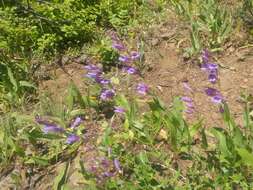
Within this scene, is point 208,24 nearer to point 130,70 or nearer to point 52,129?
point 130,70

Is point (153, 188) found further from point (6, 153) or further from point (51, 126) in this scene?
point (6, 153)

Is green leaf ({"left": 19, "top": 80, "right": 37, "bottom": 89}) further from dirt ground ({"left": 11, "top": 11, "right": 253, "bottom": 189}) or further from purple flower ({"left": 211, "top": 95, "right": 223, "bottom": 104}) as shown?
purple flower ({"left": 211, "top": 95, "right": 223, "bottom": 104})

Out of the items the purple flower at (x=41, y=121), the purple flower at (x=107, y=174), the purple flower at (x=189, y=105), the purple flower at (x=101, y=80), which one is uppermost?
the purple flower at (x=101, y=80)

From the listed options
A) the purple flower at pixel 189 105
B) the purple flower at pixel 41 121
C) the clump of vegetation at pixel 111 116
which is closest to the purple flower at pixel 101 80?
the clump of vegetation at pixel 111 116

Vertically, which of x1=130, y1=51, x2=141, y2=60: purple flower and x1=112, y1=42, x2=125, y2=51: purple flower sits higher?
x1=112, y1=42, x2=125, y2=51: purple flower

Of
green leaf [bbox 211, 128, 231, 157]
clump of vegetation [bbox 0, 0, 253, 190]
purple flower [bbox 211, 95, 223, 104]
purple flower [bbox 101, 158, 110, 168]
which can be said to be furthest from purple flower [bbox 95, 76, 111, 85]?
green leaf [bbox 211, 128, 231, 157]

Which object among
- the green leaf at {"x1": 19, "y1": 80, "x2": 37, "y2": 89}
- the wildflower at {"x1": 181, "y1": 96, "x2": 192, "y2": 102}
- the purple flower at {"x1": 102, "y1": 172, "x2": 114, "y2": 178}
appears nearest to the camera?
the purple flower at {"x1": 102, "y1": 172, "x2": 114, "y2": 178}

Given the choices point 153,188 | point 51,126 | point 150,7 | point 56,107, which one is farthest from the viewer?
point 150,7

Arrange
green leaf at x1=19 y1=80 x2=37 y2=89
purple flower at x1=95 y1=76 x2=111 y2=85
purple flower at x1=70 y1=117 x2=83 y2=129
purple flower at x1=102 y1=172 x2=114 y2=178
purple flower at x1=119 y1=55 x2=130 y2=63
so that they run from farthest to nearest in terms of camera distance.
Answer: green leaf at x1=19 y1=80 x2=37 y2=89, purple flower at x1=119 y1=55 x2=130 y2=63, purple flower at x1=95 y1=76 x2=111 y2=85, purple flower at x1=70 y1=117 x2=83 y2=129, purple flower at x1=102 y1=172 x2=114 y2=178

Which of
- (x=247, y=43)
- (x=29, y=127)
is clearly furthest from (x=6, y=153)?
(x=247, y=43)

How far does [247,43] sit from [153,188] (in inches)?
66.3

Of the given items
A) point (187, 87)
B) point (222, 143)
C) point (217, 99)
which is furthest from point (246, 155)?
point (187, 87)

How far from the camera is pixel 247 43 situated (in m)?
4.07

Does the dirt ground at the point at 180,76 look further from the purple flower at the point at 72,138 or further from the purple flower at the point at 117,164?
the purple flower at the point at 117,164
